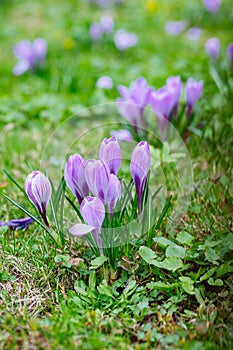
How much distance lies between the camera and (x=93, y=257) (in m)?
1.79

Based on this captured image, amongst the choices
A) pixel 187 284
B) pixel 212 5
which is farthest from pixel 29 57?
pixel 187 284

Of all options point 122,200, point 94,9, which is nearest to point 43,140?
point 122,200

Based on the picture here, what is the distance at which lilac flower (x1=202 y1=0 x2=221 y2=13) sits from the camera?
428cm

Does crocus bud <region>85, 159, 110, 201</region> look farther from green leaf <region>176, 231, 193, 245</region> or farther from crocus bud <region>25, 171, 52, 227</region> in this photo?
green leaf <region>176, 231, 193, 245</region>

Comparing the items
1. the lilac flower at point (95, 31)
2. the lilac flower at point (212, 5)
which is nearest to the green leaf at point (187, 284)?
the lilac flower at point (95, 31)

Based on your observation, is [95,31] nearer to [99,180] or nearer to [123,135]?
[123,135]

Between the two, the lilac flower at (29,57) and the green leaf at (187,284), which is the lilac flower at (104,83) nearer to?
the lilac flower at (29,57)

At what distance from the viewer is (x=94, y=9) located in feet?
16.0

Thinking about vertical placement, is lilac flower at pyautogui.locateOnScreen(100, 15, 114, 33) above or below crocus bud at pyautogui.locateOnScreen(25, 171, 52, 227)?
above

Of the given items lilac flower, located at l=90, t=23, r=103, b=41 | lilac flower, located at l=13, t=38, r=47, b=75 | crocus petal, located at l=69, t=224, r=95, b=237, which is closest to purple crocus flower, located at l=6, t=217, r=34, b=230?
crocus petal, located at l=69, t=224, r=95, b=237

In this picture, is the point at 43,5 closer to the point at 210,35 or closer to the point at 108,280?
the point at 210,35

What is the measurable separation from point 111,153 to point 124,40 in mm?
2379

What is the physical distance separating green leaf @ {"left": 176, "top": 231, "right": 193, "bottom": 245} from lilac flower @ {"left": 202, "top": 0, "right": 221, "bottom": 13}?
118 inches

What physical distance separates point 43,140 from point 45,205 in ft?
3.50
